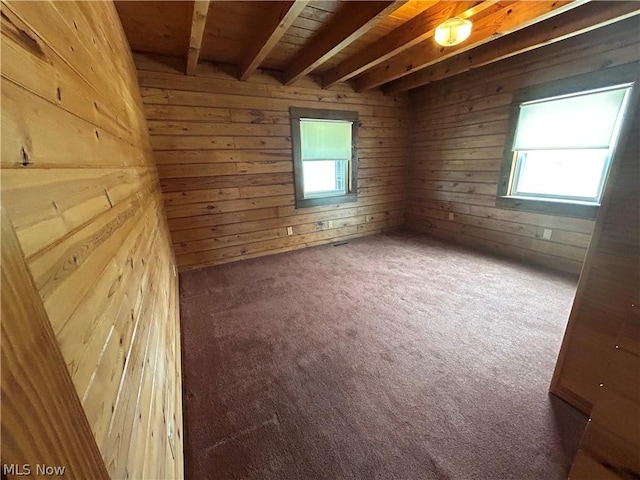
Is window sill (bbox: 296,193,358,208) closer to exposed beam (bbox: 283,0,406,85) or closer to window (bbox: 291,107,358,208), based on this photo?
window (bbox: 291,107,358,208)

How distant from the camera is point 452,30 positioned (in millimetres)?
1866

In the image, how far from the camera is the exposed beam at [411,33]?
6.05 ft

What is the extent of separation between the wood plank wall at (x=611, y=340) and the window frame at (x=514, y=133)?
4.87ft

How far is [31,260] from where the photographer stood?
336mm

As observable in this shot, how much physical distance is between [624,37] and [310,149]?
3110mm

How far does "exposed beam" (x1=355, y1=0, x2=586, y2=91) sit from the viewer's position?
1.79 meters

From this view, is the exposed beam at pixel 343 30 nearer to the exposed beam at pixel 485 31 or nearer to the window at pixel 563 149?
the exposed beam at pixel 485 31

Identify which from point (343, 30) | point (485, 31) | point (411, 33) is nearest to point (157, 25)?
point (343, 30)

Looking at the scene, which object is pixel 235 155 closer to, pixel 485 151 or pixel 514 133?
pixel 485 151

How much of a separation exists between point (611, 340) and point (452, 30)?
2142 millimetres

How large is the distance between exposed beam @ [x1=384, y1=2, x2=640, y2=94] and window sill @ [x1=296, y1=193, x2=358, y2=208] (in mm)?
1859

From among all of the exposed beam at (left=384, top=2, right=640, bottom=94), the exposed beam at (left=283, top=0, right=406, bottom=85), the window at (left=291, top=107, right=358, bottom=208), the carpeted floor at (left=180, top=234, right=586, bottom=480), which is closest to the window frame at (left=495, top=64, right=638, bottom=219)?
the exposed beam at (left=384, top=2, right=640, bottom=94)

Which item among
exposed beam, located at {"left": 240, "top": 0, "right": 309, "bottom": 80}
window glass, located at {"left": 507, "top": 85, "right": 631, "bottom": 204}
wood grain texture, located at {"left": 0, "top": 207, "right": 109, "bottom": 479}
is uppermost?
exposed beam, located at {"left": 240, "top": 0, "right": 309, "bottom": 80}

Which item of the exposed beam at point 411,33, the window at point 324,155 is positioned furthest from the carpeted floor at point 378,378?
the exposed beam at point 411,33
